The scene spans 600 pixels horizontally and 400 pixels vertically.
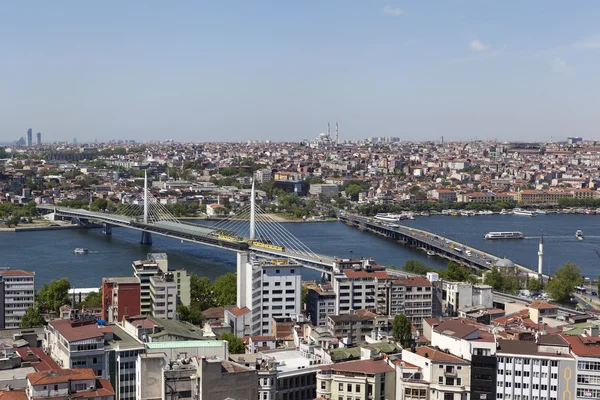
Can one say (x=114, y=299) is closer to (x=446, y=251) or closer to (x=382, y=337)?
(x=382, y=337)

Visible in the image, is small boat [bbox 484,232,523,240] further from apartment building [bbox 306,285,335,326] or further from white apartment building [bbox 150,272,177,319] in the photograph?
white apartment building [bbox 150,272,177,319]

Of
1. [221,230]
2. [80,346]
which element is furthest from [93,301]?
[221,230]

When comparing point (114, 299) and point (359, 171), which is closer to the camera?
point (114, 299)

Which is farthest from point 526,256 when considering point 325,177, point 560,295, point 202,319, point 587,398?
point 325,177

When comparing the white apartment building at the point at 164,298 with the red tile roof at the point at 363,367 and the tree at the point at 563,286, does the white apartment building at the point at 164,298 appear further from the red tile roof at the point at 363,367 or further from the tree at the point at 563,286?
the tree at the point at 563,286

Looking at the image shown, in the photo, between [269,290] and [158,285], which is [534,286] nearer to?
[269,290]

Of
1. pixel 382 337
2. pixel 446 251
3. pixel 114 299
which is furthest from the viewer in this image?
pixel 446 251

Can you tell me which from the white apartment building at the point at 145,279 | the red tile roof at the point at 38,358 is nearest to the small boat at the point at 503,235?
the white apartment building at the point at 145,279
